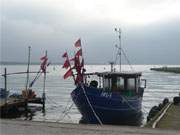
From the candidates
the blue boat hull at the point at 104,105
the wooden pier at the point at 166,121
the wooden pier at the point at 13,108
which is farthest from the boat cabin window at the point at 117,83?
the wooden pier at the point at 13,108

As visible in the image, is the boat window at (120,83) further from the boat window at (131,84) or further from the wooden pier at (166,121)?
the wooden pier at (166,121)

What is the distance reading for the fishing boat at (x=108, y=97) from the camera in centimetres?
1995

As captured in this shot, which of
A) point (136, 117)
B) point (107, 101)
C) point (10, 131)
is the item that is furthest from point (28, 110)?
point (10, 131)

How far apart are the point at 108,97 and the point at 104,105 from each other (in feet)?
1.78

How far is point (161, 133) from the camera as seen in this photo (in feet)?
30.8

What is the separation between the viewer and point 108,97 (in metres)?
20.5

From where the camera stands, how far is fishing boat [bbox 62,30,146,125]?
19953 mm

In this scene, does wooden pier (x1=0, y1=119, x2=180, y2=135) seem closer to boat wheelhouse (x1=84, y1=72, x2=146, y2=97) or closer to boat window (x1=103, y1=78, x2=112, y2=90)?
boat wheelhouse (x1=84, y1=72, x2=146, y2=97)

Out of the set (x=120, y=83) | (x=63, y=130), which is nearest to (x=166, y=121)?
(x=120, y=83)

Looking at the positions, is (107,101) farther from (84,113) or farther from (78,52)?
(78,52)

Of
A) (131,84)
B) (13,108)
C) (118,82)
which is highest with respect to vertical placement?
(118,82)

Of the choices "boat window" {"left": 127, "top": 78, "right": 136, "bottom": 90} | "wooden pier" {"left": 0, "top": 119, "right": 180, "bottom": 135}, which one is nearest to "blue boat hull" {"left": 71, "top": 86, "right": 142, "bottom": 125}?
"boat window" {"left": 127, "top": 78, "right": 136, "bottom": 90}

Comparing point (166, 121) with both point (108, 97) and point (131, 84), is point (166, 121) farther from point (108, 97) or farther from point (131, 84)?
point (131, 84)

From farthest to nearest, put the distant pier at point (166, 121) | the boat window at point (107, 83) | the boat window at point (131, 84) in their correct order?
the boat window at point (131, 84) → the boat window at point (107, 83) → the distant pier at point (166, 121)
